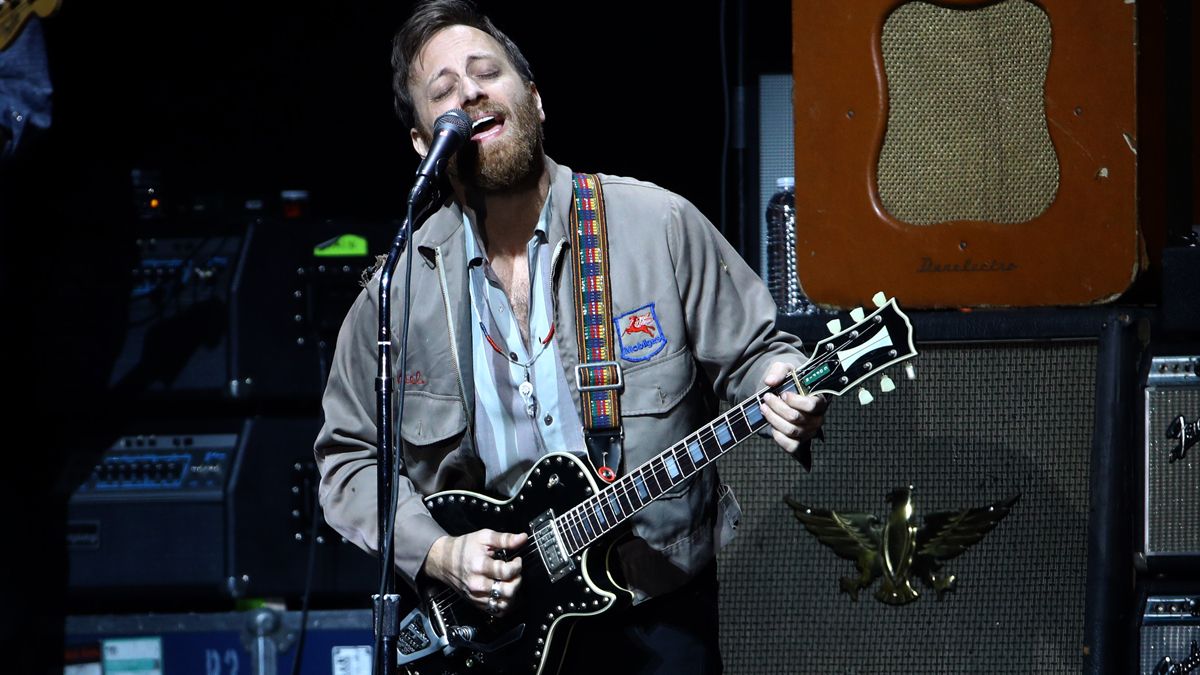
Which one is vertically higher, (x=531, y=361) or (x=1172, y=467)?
(x=531, y=361)

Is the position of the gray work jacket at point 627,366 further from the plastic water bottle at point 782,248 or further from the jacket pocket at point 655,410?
the plastic water bottle at point 782,248

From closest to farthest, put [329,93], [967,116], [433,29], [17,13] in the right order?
[433,29] → [967,116] → [17,13] → [329,93]

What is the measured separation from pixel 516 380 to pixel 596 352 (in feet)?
0.50

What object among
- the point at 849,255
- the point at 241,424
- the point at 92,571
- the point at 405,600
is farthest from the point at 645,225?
the point at 92,571

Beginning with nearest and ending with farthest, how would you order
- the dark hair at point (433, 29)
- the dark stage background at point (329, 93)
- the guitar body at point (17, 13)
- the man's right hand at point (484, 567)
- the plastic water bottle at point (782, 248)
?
the man's right hand at point (484, 567)
the dark hair at point (433, 29)
the plastic water bottle at point (782, 248)
the guitar body at point (17, 13)
the dark stage background at point (329, 93)

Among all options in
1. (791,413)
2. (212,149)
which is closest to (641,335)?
(791,413)

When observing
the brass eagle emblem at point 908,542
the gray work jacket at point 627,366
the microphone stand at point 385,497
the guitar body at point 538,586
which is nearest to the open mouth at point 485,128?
the gray work jacket at point 627,366

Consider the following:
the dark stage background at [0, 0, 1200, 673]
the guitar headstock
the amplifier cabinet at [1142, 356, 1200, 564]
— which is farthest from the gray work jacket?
the dark stage background at [0, 0, 1200, 673]

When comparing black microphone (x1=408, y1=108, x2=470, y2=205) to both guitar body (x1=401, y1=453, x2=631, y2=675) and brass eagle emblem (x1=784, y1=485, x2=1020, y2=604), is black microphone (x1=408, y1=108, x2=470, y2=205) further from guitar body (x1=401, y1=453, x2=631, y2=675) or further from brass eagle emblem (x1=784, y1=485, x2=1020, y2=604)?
brass eagle emblem (x1=784, y1=485, x2=1020, y2=604)

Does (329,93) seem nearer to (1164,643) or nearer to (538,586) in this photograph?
(538,586)

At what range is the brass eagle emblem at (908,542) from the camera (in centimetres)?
255

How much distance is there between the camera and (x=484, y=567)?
7.12ft

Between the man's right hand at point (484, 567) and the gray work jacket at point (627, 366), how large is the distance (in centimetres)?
5

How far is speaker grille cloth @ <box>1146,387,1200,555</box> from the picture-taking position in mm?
2449
